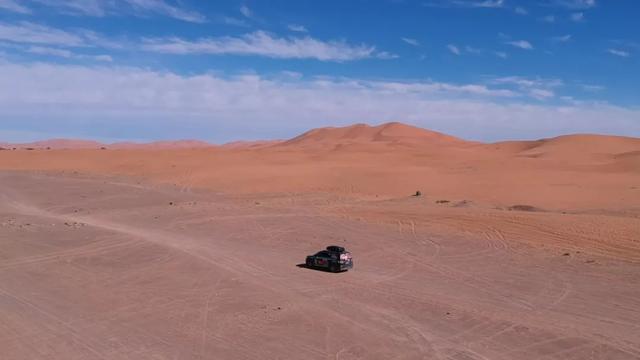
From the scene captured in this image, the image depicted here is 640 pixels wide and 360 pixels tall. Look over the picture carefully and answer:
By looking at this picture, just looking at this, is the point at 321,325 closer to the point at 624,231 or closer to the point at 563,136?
the point at 624,231

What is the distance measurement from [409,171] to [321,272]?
1370 inches

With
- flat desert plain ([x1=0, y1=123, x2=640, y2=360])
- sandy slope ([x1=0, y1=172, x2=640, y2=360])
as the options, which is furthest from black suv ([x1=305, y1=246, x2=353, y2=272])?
flat desert plain ([x1=0, y1=123, x2=640, y2=360])

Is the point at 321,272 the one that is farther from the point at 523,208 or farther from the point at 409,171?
the point at 409,171

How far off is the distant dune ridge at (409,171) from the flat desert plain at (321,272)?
440mm

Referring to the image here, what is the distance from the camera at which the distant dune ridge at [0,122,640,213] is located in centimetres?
4180

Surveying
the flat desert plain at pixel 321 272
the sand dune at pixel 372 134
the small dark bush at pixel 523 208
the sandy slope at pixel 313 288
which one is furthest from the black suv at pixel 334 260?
the sand dune at pixel 372 134

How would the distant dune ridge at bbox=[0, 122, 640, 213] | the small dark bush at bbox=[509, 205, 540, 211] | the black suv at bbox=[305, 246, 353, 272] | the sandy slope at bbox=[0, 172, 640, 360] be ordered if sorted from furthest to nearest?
the distant dune ridge at bbox=[0, 122, 640, 213] < the small dark bush at bbox=[509, 205, 540, 211] < the black suv at bbox=[305, 246, 353, 272] < the sandy slope at bbox=[0, 172, 640, 360]

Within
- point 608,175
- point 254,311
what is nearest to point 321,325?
point 254,311

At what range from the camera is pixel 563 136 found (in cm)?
9500

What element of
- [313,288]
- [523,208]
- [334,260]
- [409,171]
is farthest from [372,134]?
[313,288]

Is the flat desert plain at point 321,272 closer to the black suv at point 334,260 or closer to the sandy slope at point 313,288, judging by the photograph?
the sandy slope at point 313,288

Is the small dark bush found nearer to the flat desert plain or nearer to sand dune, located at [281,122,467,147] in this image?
the flat desert plain

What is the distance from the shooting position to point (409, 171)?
5550cm

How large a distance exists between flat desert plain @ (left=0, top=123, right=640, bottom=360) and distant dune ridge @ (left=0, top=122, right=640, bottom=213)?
0.44m
